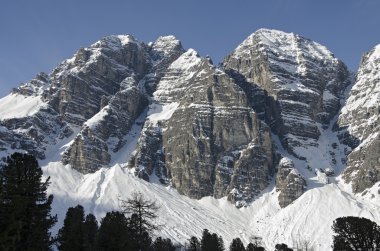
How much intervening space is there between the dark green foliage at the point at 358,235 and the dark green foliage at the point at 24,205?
39.2 metres

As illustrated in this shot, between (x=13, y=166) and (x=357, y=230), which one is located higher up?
(x=13, y=166)

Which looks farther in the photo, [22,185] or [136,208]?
[136,208]

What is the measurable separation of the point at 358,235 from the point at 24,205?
44.2 metres

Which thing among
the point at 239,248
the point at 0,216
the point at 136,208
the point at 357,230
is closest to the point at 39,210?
the point at 0,216

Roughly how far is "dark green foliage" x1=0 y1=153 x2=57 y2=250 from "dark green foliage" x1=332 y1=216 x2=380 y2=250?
39.2 meters

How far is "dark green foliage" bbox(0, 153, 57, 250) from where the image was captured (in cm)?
4334

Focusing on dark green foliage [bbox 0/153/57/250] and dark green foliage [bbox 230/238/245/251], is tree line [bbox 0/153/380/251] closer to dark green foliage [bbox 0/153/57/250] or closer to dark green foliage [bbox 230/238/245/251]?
dark green foliage [bbox 0/153/57/250]

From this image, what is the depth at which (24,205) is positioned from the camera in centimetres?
4594

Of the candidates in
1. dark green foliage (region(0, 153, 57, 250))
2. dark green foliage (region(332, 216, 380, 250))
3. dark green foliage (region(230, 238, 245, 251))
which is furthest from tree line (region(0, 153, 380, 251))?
dark green foliage (region(230, 238, 245, 251))

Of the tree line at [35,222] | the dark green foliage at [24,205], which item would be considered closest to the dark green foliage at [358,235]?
the tree line at [35,222]

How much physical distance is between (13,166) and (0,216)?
7166 mm

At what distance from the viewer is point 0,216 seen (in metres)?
42.8

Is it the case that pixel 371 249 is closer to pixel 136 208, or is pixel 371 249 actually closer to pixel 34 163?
pixel 136 208

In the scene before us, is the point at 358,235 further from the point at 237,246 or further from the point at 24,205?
the point at 24,205
